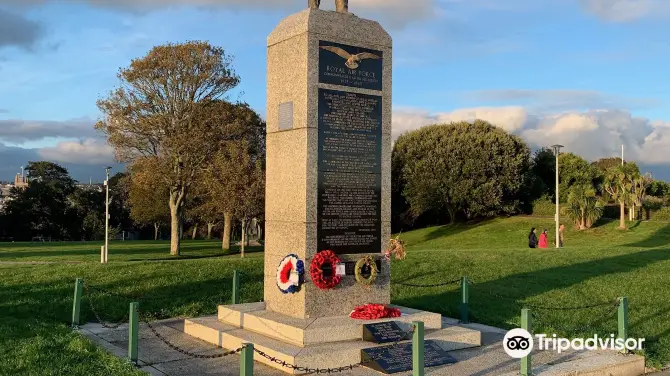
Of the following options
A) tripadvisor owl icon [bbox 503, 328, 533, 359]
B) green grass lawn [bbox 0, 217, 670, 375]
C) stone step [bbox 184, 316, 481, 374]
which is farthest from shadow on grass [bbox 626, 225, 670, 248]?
tripadvisor owl icon [bbox 503, 328, 533, 359]

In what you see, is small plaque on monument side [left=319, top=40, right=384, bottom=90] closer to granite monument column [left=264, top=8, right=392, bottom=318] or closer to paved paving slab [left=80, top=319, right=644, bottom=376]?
granite monument column [left=264, top=8, right=392, bottom=318]

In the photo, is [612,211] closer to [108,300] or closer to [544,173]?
[544,173]

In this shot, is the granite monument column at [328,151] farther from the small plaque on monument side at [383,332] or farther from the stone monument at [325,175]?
the small plaque on monument side at [383,332]

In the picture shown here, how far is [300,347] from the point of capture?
9016 millimetres

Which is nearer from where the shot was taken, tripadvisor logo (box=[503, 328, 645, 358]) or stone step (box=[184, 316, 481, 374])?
stone step (box=[184, 316, 481, 374])

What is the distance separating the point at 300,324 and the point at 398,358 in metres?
1.76

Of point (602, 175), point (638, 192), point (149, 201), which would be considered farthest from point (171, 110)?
point (602, 175)

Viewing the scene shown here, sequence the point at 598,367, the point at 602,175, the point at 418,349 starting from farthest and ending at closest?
the point at 602,175 → the point at 598,367 → the point at 418,349

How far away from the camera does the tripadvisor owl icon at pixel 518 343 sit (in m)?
8.04

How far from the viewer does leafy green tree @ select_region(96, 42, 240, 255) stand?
117 feet

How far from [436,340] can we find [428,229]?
147ft

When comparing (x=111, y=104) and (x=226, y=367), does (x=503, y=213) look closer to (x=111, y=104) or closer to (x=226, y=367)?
(x=111, y=104)

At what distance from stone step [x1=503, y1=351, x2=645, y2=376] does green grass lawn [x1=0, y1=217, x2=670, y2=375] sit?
406 millimetres

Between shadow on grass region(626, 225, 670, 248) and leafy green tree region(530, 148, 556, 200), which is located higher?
leafy green tree region(530, 148, 556, 200)
